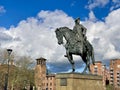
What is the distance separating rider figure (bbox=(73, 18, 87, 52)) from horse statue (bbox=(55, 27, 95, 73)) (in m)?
0.21

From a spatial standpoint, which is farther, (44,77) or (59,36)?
(44,77)

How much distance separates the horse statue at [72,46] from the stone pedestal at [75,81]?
30.9 inches

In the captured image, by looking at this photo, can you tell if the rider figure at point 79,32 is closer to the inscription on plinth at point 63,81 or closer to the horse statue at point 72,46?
the horse statue at point 72,46

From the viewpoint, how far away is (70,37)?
2088cm

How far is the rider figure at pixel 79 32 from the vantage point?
20922 mm


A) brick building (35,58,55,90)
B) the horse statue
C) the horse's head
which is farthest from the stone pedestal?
brick building (35,58,55,90)

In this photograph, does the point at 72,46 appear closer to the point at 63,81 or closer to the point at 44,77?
the point at 63,81

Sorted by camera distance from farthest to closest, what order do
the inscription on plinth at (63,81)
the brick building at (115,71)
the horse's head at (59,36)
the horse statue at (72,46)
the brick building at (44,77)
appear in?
the brick building at (115,71) → the brick building at (44,77) → the horse's head at (59,36) → the horse statue at (72,46) → the inscription on plinth at (63,81)

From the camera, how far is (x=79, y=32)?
69.1 feet

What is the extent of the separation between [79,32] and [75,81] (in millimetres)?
3359

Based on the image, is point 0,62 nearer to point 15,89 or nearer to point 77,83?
point 15,89

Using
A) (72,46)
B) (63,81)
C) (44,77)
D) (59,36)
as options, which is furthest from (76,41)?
(44,77)

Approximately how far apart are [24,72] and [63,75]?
6218 centimetres

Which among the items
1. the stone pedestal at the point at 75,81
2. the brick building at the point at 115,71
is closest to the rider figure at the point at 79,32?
the stone pedestal at the point at 75,81
